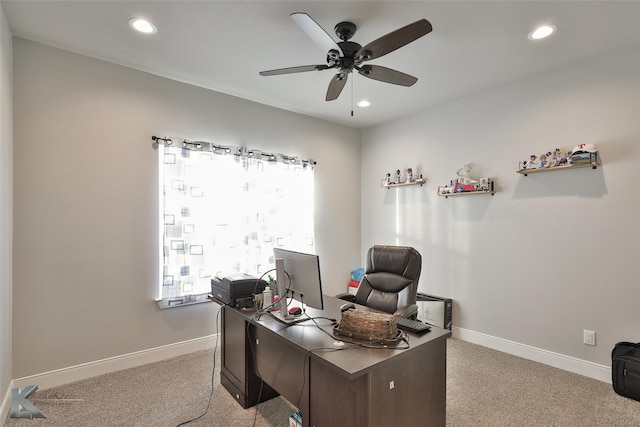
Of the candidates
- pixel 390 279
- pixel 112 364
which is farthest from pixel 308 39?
pixel 112 364

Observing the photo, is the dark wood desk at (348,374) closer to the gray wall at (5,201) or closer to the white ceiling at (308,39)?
the gray wall at (5,201)

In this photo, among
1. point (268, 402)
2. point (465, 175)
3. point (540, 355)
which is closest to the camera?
point (268, 402)

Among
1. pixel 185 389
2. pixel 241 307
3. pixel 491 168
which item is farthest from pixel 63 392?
pixel 491 168

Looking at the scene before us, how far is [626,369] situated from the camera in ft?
7.73

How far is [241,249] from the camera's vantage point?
11.6 ft

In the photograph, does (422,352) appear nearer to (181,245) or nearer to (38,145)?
(181,245)

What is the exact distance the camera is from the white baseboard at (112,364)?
250 cm

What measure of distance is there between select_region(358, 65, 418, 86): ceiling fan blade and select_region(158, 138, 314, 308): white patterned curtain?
A: 1.78 m

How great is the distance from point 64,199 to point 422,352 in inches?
115

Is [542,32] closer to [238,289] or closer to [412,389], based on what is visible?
[412,389]

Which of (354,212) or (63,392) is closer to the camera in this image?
(63,392)

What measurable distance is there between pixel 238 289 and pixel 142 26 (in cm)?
201

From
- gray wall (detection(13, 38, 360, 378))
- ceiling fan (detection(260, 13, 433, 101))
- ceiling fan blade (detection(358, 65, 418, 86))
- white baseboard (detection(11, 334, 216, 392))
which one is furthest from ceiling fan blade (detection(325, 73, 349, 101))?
white baseboard (detection(11, 334, 216, 392))

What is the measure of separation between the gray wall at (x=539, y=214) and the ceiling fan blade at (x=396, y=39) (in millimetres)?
2000
